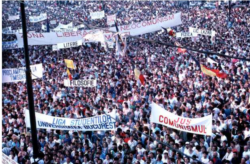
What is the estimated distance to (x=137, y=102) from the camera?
12.8 metres

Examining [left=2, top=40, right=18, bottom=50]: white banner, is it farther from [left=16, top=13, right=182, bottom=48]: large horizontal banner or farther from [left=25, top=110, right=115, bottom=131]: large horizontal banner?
[left=25, top=110, right=115, bottom=131]: large horizontal banner

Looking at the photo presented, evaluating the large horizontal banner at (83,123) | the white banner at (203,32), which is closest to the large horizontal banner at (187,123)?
the large horizontal banner at (83,123)

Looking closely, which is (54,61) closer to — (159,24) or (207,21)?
(159,24)

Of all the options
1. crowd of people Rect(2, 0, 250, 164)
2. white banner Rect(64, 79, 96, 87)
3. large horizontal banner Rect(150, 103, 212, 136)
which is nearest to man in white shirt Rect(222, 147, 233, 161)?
crowd of people Rect(2, 0, 250, 164)

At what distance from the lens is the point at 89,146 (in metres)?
9.94

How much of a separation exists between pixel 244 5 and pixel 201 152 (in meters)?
31.7

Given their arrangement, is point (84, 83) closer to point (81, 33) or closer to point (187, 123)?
point (187, 123)

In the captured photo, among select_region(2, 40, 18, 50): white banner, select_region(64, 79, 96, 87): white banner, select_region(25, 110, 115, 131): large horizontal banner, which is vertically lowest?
select_region(2, 40, 18, 50): white banner

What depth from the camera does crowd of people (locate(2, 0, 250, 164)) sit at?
920cm

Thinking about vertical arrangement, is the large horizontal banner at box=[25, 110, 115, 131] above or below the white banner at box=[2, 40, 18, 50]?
above

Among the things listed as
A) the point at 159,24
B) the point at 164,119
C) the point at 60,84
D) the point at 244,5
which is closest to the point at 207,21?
the point at 159,24

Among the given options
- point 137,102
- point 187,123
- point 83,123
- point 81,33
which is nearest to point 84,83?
point 137,102

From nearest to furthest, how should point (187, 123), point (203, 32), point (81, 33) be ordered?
point (187, 123) → point (203, 32) → point (81, 33)

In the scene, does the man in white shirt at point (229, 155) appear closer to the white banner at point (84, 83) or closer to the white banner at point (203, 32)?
the white banner at point (84, 83)
